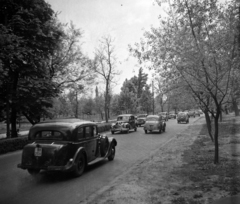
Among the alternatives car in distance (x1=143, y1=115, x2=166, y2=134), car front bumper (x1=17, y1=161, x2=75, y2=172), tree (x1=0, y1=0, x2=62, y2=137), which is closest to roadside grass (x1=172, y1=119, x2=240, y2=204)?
car front bumper (x1=17, y1=161, x2=75, y2=172)

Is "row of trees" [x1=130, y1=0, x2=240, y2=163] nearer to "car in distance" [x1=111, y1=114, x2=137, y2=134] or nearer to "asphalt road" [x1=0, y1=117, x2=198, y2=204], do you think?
"asphalt road" [x1=0, y1=117, x2=198, y2=204]

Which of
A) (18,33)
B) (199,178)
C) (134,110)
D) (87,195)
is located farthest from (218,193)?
(134,110)

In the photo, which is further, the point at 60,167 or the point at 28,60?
the point at 28,60

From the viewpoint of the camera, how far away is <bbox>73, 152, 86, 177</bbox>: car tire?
7094 millimetres

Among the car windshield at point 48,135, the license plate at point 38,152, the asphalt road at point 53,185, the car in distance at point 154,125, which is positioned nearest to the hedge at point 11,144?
the asphalt road at point 53,185

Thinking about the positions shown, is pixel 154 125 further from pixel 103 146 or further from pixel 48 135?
pixel 48 135

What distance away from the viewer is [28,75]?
17047 millimetres

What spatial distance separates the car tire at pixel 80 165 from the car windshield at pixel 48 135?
2.87ft

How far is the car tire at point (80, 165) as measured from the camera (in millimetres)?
7094

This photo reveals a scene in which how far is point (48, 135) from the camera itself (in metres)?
7.34

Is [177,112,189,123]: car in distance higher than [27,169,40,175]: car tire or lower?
higher

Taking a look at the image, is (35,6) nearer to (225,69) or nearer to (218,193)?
(225,69)

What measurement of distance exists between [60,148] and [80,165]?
1105 millimetres

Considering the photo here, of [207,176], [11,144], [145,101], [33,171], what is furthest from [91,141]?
[145,101]
